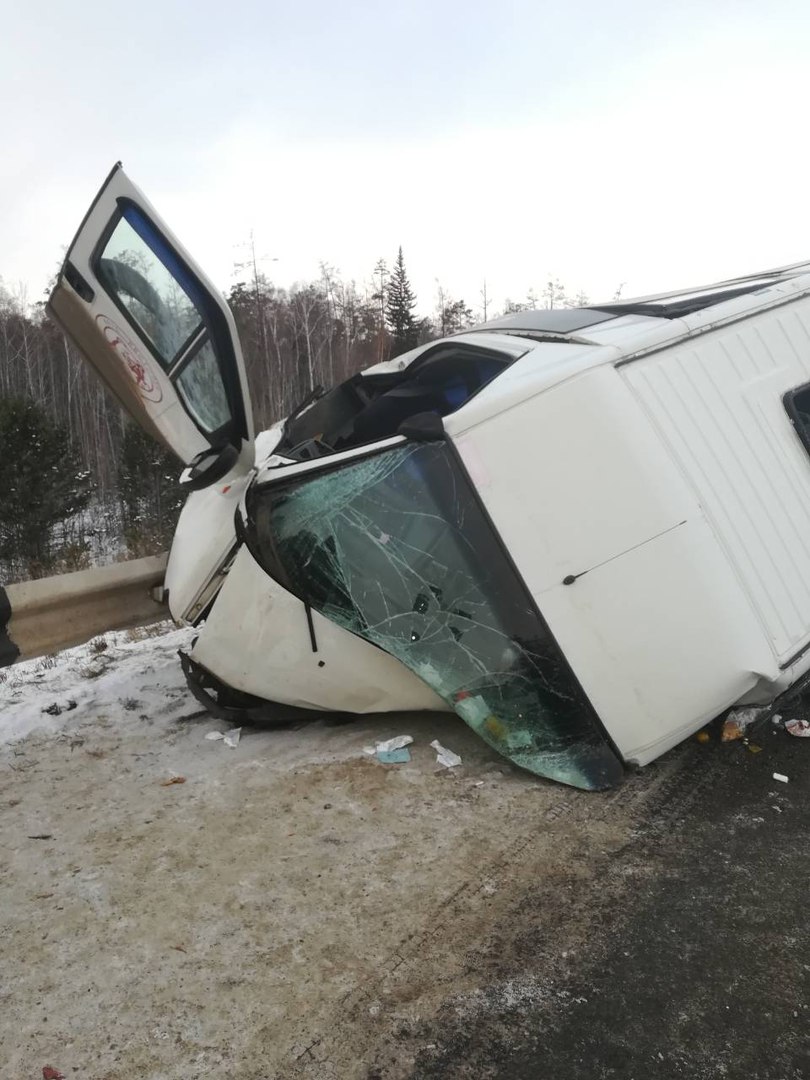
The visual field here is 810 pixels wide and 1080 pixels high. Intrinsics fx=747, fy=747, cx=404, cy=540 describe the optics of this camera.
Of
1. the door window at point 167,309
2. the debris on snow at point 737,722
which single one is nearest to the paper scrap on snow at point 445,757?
the debris on snow at point 737,722

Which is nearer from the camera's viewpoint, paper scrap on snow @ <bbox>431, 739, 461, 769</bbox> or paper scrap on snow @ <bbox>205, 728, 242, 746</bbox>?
paper scrap on snow @ <bbox>431, 739, 461, 769</bbox>

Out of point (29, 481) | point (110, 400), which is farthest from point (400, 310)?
point (29, 481)

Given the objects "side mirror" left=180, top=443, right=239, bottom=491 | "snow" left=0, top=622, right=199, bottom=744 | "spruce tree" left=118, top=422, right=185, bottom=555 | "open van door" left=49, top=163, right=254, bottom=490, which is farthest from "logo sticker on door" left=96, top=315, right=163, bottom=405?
"spruce tree" left=118, top=422, right=185, bottom=555

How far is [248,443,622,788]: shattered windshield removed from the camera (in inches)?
110

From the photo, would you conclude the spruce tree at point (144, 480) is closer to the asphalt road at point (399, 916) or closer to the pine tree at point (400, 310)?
the pine tree at point (400, 310)

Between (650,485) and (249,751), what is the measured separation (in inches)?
82.2

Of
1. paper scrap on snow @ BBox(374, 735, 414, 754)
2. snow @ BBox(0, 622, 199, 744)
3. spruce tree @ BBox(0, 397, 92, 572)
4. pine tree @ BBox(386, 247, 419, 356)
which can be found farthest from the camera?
pine tree @ BBox(386, 247, 419, 356)

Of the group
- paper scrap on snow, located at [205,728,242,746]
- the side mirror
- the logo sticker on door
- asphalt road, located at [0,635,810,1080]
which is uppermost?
the logo sticker on door

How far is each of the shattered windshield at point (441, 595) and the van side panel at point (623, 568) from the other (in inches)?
3.6

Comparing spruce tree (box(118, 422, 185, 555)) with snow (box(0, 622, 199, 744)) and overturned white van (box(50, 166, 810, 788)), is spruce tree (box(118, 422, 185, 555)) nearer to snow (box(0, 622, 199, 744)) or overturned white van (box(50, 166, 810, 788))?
snow (box(0, 622, 199, 744))

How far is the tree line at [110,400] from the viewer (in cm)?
1844

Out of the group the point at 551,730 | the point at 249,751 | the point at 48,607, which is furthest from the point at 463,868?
the point at 48,607

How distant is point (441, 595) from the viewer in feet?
9.44

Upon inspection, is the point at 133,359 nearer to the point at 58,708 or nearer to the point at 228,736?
the point at 228,736
